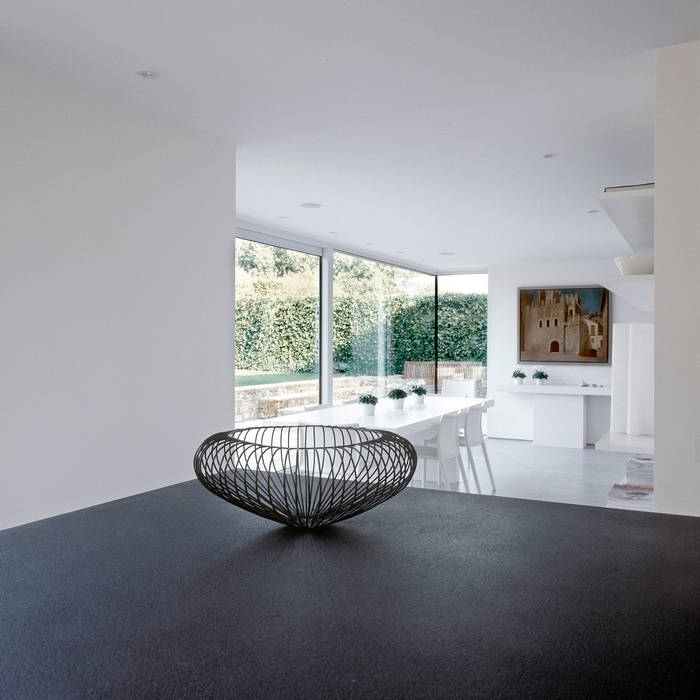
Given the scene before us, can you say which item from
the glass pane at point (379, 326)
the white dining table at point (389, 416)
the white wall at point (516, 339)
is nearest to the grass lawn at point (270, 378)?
the white dining table at point (389, 416)

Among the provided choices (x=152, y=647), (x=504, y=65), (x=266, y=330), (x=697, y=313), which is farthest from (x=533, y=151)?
(x=152, y=647)

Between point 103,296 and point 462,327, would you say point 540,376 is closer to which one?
point 462,327

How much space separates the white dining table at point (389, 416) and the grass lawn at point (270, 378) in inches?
14.4

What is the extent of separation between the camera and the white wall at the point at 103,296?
2791 mm

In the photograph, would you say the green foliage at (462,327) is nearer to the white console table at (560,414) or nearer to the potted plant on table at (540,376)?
the potted plant on table at (540,376)

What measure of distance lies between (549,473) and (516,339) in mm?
2964

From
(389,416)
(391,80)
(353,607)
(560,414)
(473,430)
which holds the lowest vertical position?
(560,414)

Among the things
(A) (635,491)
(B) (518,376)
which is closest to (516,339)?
(B) (518,376)

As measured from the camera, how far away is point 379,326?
8945 millimetres

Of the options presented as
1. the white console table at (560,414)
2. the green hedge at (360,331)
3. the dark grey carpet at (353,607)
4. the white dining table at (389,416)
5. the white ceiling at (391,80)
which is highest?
the white ceiling at (391,80)

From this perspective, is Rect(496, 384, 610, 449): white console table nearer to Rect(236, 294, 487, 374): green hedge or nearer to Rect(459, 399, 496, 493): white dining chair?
Rect(236, 294, 487, 374): green hedge

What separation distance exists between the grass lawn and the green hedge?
0.06 meters

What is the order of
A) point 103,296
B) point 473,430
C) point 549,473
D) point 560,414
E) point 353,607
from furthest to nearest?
point 560,414 < point 549,473 < point 473,430 < point 103,296 < point 353,607

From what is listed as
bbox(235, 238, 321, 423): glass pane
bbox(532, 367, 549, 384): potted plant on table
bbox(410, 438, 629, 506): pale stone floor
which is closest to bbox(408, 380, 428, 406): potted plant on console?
bbox(410, 438, 629, 506): pale stone floor
